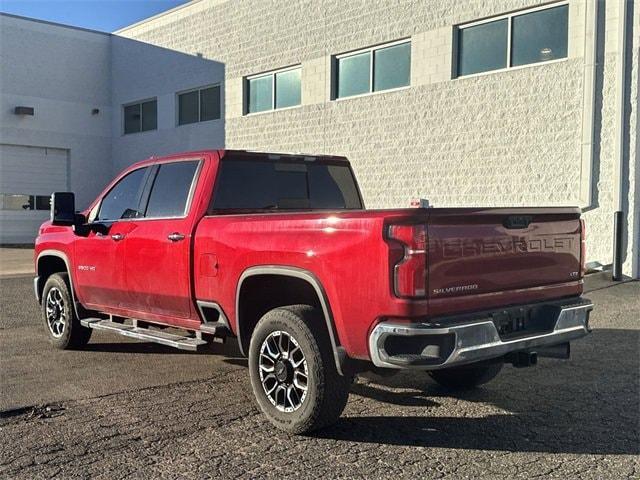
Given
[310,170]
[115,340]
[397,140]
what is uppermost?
[397,140]

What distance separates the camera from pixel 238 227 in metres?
4.88

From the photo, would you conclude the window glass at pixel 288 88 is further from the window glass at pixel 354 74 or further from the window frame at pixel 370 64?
the window glass at pixel 354 74

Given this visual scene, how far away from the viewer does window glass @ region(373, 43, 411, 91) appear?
15316mm

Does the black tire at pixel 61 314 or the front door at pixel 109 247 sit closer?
the front door at pixel 109 247

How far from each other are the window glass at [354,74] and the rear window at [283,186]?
10236mm

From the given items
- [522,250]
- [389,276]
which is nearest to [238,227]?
[389,276]

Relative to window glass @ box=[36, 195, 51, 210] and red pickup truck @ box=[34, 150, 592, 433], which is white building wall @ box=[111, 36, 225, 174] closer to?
window glass @ box=[36, 195, 51, 210]

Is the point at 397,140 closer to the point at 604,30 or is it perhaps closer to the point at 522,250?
the point at 604,30

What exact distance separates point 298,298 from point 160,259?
1479mm

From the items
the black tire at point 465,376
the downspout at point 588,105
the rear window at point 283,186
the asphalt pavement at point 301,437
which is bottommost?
the asphalt pavement at point 301,437

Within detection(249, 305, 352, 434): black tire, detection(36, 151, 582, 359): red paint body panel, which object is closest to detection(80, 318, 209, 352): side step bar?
detection(36, 151, 582, 359): red paint body panel

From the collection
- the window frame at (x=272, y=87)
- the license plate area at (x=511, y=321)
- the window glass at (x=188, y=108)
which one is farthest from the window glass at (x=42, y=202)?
the license plate area at (x=511, y=321)

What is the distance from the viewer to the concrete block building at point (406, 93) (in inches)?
479

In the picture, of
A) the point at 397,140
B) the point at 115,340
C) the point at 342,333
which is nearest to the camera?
the point at 342,333
